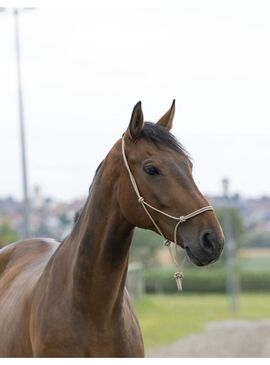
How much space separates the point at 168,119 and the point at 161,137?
41 cm

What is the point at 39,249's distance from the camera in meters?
7.21

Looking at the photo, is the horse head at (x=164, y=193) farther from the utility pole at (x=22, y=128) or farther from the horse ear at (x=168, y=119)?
the utility pole at (x=22, y=128)

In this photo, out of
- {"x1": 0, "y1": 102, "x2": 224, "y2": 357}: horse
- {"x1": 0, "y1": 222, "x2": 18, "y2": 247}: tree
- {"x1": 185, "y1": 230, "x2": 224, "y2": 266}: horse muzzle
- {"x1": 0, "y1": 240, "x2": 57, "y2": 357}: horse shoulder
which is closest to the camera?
Result: {"x1": 185, "y1": 230, "x2": 224, "y2": 266}: horse muzzle

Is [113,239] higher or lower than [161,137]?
lower

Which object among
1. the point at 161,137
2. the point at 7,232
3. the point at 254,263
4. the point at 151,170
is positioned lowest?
the point at 254,263

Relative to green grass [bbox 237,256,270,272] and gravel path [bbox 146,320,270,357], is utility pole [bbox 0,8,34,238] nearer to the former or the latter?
gravel path [bbox 146,320,270,357]

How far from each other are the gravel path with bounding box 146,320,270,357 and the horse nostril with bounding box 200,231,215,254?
10662 mm

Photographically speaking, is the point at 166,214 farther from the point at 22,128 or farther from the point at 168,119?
the point at 22,128

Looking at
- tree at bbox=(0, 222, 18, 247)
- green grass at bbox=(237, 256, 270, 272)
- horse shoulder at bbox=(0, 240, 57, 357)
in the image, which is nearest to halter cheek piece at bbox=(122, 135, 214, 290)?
horse shoulder at bbox=(0, 240, 57, 357)

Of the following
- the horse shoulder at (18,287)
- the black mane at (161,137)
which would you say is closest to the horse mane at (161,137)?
the black mane at (161,137)

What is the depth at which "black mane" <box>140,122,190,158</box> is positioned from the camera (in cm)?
524

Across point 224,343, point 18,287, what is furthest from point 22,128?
point 18,287

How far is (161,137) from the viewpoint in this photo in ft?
17.2
